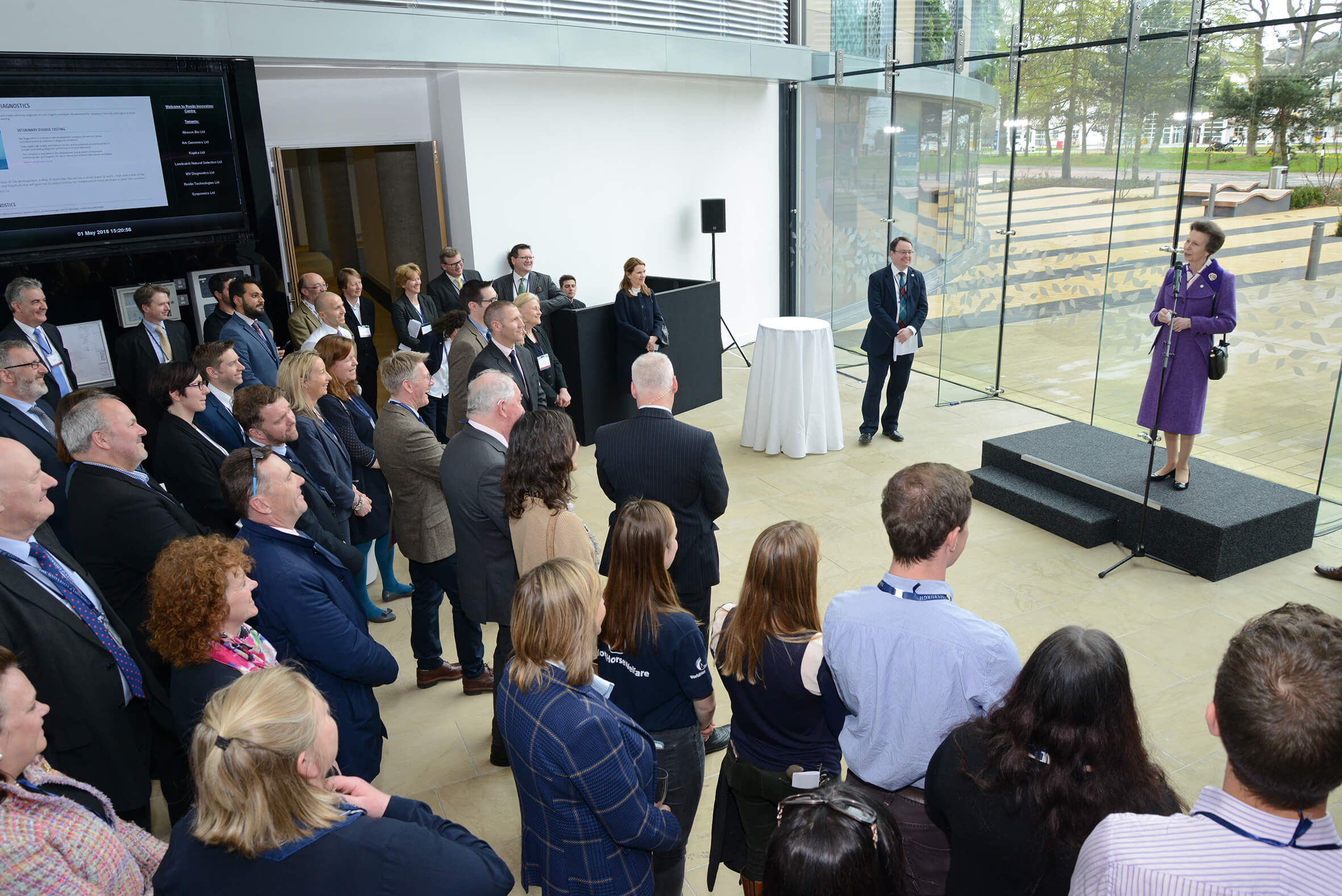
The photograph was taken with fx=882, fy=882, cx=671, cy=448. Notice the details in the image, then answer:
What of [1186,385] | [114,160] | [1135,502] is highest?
[114,160]

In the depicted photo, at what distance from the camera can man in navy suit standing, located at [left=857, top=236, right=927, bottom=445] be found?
712cm

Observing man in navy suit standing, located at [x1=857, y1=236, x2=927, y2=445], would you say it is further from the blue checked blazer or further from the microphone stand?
the blue checked blazer

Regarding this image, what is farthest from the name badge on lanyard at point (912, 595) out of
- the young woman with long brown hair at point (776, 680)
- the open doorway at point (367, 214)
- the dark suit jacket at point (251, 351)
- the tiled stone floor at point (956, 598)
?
the open doorway at point (367, 214)

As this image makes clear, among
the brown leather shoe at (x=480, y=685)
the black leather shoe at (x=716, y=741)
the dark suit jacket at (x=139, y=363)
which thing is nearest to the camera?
the black leather shoe at (x=716, y=741)

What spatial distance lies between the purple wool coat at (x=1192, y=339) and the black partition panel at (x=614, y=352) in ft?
12.8

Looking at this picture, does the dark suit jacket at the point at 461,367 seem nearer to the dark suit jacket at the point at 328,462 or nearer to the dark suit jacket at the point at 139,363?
the dark suit jacket at the point at 328,462

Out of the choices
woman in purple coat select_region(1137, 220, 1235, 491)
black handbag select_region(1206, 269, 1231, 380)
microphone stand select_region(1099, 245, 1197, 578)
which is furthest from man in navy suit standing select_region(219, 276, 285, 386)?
black handbag select_region(1206, 269, 1231, 380)

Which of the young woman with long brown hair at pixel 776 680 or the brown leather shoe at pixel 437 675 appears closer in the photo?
the young woman with long brown hair at pixel 776 680

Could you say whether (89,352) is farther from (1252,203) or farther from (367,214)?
(1252,203)

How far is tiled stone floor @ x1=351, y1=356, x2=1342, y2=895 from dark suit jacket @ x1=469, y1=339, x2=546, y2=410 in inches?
41.9

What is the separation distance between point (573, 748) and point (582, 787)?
102 millimetres

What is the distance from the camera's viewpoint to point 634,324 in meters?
7.40

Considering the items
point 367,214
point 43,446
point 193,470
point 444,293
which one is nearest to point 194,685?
point 193,470

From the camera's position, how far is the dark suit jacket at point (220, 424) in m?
4.23
